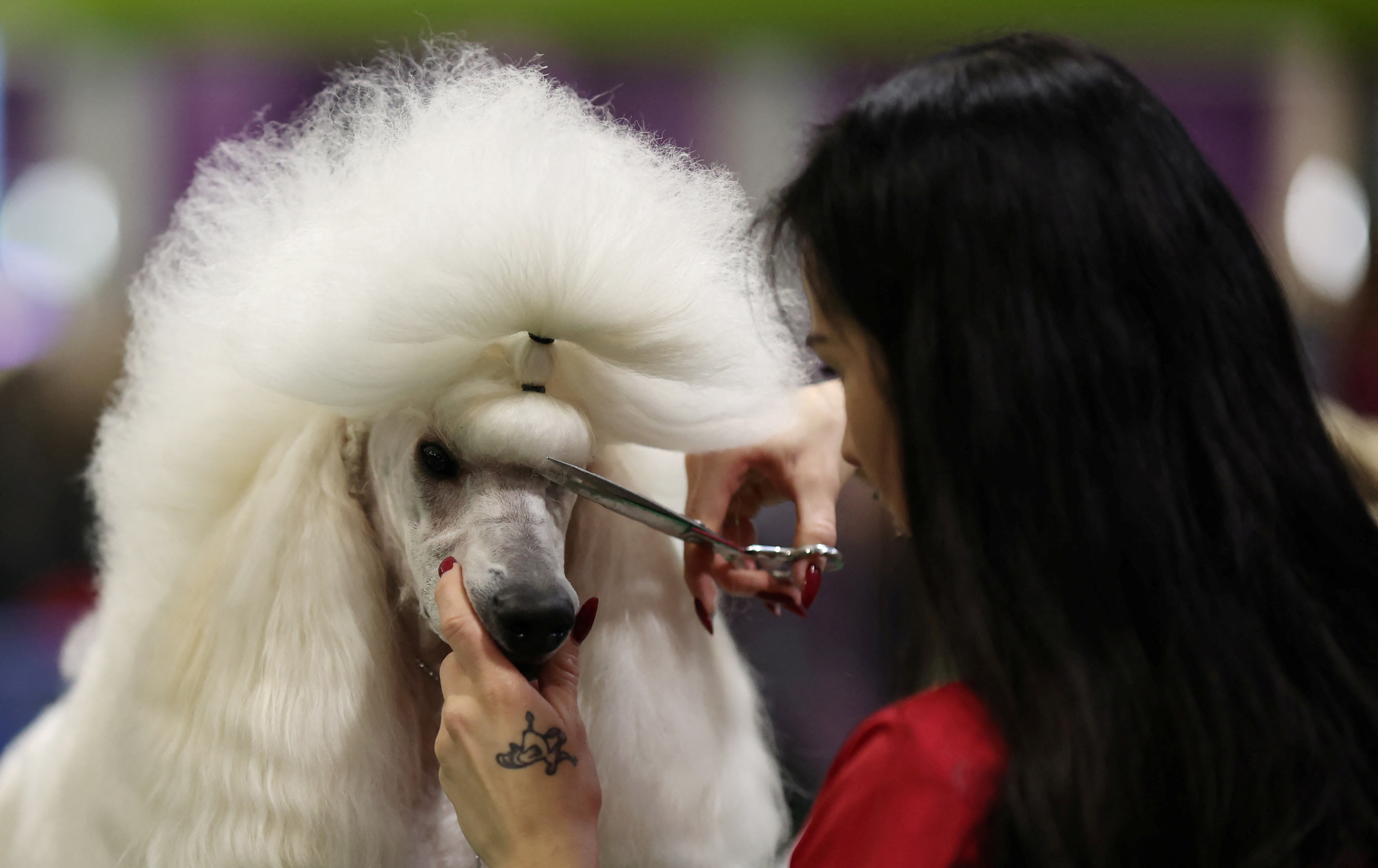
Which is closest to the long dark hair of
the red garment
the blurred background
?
the red garment

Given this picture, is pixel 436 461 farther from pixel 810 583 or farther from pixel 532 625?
pixel 810 583

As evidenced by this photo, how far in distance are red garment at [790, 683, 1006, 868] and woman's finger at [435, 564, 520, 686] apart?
0.20 meters

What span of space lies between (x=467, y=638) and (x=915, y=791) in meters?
0.25

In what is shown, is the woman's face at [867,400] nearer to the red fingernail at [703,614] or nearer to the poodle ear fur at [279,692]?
the red fingernail at [703,614]

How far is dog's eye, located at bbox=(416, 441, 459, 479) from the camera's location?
24.4 inches

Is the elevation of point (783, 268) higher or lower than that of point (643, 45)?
lower

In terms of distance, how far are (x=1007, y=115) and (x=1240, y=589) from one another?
0.25m

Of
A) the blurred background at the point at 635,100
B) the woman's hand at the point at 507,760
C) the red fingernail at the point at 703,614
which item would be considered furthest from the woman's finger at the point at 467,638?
the blurred background at the point at 635,100

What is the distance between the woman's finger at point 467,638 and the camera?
0.56 meters

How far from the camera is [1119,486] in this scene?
46 cm

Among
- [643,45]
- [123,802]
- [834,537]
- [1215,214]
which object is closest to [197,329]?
[123,802]

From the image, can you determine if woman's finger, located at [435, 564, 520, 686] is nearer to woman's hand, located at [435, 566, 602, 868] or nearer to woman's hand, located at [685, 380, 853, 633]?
woman's hand, located at [435, 566, 602, 868]

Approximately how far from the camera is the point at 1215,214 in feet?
1.62

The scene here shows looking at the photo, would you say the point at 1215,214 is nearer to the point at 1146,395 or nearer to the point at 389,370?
the point at 1146,395
